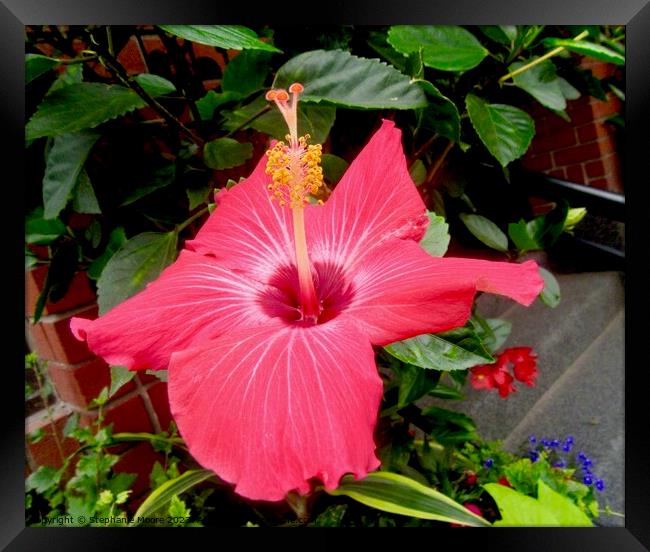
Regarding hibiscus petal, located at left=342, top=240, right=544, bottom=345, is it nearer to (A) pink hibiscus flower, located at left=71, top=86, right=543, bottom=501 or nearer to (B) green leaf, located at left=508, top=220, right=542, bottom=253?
(A) pink hibiscus flower, located at left=71, top=86, right=543, bottom=501

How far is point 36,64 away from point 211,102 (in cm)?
18

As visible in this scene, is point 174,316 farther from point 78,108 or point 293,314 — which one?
point 78,108

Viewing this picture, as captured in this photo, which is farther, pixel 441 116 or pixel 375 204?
pixel 441 116

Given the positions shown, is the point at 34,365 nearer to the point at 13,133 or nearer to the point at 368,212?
the point at 13,133

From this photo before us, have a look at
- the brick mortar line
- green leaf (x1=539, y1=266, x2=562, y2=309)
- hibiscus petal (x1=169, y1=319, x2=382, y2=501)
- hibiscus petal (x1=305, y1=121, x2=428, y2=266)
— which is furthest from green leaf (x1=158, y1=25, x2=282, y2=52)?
the brick mortar line

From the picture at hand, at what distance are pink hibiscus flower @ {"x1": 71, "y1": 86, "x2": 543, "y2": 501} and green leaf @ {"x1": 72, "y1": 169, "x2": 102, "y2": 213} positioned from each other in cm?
18

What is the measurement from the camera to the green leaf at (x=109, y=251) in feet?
2.05

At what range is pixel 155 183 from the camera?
0.61m

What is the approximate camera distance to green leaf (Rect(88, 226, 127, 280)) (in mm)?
626

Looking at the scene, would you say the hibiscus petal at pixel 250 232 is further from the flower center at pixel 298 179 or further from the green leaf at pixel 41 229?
the green leaf at pixel 41 229

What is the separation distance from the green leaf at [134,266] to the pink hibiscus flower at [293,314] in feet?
0.33

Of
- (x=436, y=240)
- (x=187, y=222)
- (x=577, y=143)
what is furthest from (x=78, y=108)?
(x=577, y=143)

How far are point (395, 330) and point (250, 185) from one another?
0.75 ft

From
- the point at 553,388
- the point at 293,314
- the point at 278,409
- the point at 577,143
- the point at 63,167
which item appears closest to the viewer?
the point at 278,409
